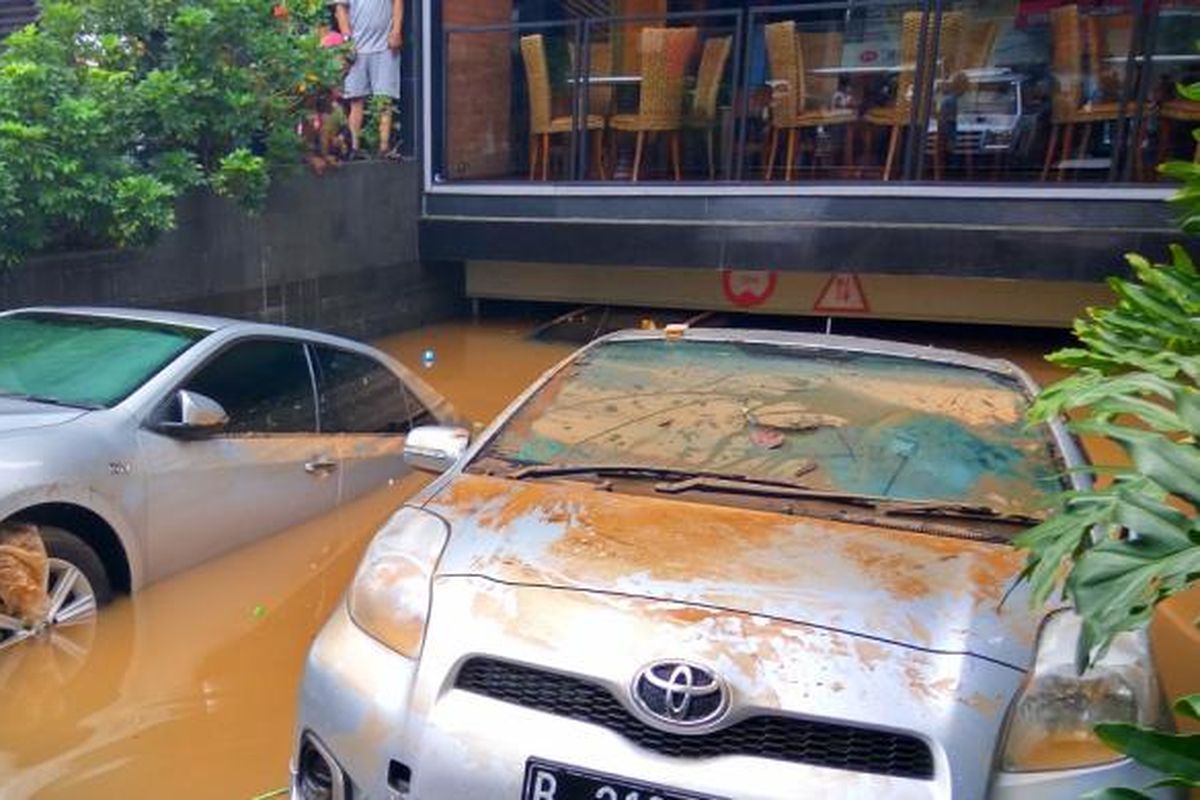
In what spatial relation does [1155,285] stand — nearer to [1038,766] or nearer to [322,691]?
[1038,766]

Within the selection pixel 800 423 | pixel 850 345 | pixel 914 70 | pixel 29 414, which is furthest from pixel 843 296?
pixel 29 414

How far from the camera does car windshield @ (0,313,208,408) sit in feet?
13.7

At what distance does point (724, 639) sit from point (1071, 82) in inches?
349

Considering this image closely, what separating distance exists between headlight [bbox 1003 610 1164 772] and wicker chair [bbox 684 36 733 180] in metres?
8.61

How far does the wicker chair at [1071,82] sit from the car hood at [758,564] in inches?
311

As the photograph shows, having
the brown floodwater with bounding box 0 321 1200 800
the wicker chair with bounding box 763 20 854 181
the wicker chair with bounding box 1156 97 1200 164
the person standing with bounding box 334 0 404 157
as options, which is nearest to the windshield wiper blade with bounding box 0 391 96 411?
the brown floodwater with bounding box 0 321 1200 800

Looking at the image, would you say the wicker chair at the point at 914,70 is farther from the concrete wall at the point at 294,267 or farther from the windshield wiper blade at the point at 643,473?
the windshield wiper blade at the point at 643,473

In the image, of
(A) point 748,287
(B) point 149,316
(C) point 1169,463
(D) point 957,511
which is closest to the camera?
(C) point 1169,463

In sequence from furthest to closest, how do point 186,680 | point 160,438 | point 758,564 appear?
point 160,438 → point 186,680 → point 758,564

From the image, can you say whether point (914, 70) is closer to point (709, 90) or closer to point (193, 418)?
point (709, 90)

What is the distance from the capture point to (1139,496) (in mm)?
1844

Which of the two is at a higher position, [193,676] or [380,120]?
[380,120]

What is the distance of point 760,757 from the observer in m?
2.11

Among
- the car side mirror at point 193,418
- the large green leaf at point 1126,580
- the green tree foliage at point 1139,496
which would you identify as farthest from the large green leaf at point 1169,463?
the car side mirror at point 193,418
